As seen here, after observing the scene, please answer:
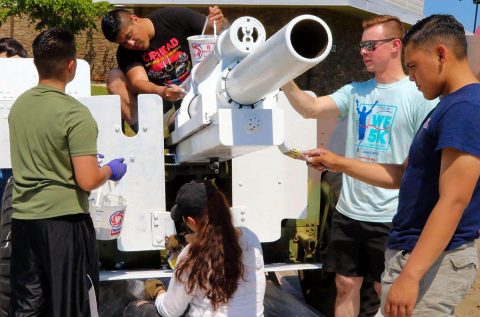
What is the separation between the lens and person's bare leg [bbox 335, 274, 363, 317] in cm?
379

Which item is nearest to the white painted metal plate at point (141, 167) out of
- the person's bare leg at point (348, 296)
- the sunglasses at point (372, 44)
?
the person's bare leg at point (348, 296)

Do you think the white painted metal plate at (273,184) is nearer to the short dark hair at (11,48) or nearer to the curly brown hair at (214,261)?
the curly brown hair at (214,261)

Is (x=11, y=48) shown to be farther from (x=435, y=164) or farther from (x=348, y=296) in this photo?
(x=435, y=164)

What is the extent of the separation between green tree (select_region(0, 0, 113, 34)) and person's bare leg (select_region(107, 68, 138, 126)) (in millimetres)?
24226

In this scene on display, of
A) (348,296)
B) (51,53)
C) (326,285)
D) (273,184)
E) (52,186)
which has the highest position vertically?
(51,53)

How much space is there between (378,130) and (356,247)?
647 millimetres

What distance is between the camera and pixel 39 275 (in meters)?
3.11

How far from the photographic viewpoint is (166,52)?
459 cm

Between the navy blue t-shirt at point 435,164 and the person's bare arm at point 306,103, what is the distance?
122 cm

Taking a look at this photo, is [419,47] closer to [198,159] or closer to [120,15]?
[198,159]

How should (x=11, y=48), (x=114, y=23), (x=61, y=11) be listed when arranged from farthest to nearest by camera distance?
1. (x=61, y=11)
2. (x=11, y=48)
3. (x=114, y=23)

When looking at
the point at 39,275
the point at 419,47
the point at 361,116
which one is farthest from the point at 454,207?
the point at 39,275

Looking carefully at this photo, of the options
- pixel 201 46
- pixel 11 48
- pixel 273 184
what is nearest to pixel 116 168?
pixel 201 46

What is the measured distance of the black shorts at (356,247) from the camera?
3.65m
